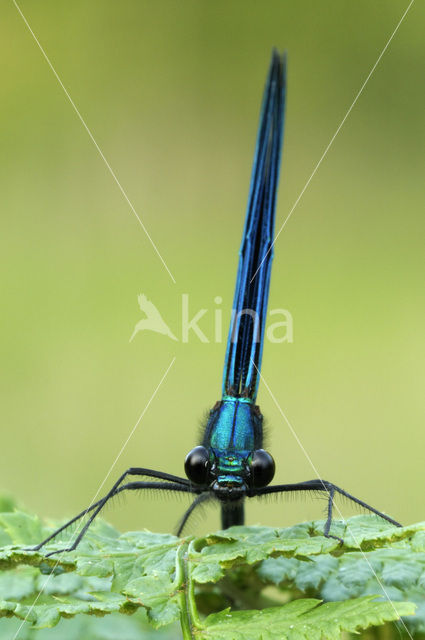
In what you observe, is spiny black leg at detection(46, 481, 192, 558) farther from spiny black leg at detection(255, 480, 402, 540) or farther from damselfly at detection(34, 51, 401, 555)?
spiny black leg at detection(255, 480, 402, 540)

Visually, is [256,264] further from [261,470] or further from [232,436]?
[261,470]

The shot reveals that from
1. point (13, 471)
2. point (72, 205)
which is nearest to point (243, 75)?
point (72, 205)

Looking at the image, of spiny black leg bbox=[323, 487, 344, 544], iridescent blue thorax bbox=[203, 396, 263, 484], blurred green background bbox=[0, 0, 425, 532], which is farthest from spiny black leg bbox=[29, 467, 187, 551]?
blurred green background bbox=[0, 0, 425, 532]

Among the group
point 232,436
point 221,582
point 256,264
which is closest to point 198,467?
point 232,436

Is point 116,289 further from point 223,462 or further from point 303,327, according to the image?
point 223,462

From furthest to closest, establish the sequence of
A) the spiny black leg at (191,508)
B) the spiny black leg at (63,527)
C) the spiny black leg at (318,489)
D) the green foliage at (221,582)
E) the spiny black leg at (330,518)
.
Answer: the spiny black leg at (191,508), the spiny black leg at (318,489), the spiny black leg at (63,527), the spiny black leg at (330,518), the green foliage at (221,582)

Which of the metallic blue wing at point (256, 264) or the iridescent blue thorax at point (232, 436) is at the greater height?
the metallic blue wing at point (256, 264)

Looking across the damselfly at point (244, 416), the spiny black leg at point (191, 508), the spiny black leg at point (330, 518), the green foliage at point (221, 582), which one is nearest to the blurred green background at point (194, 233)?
the spiny black leg at point (191, 508)

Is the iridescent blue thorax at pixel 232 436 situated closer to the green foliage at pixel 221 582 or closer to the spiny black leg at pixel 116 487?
the spiny black leg at pixel 116 487
